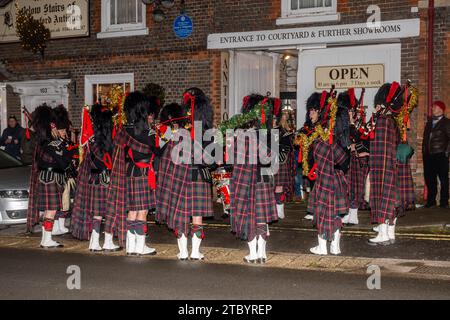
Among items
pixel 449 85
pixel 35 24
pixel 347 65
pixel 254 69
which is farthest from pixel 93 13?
pixel 449 85

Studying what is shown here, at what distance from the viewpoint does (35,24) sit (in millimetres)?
17875

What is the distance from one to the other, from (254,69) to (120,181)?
8.44 m

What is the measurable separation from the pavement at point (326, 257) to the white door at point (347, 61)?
3270 millimetres

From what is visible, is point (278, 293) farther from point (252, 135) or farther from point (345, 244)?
point (345, 244)

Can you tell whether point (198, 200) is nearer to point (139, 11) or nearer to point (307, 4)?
point (307, 4)

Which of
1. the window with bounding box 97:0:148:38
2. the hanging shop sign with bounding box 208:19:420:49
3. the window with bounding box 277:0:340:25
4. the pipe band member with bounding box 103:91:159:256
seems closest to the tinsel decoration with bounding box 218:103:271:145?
the pipe band member with bounding box 103:91:159:256

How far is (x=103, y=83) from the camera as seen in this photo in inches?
694

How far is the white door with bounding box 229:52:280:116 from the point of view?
16.2 meters

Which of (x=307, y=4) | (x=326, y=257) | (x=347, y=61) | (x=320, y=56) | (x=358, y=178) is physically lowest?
(x=326, y=257)

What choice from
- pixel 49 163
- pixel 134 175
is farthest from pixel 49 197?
pixel 134 175

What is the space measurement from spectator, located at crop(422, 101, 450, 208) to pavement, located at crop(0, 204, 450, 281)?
834 mm

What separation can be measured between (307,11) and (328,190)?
7.15m

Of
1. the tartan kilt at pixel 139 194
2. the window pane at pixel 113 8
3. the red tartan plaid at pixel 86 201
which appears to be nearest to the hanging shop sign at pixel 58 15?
the window pane at pixel 113 8

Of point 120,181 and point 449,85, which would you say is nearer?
point 120,181
